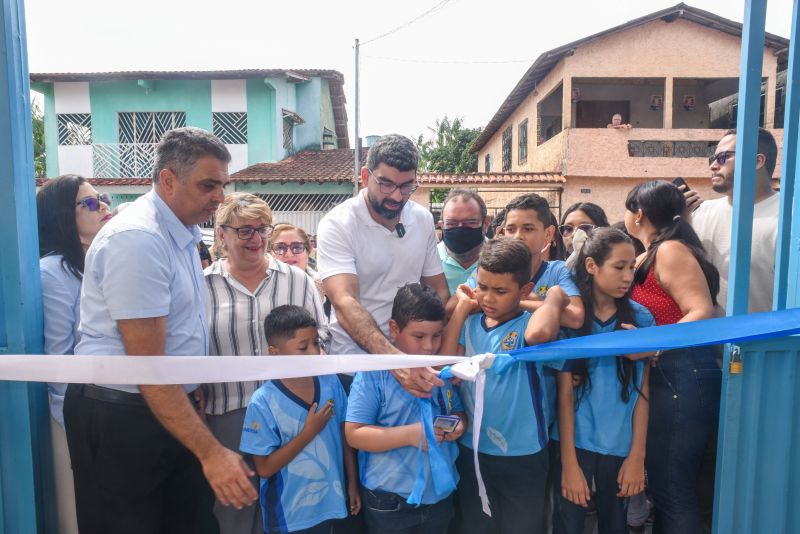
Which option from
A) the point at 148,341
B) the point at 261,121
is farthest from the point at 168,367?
the point at 261,121

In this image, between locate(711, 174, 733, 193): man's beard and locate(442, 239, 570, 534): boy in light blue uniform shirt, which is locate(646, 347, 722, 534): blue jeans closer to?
locate(442, 239, 570, 534): boy in light blue uniform shirt

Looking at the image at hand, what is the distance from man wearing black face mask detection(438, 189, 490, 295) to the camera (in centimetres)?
298

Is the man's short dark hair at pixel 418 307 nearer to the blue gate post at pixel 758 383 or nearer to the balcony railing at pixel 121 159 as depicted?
the blue gate post at pixel 758 383

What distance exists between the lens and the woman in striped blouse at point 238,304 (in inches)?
97.0

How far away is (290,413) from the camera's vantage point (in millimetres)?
2188

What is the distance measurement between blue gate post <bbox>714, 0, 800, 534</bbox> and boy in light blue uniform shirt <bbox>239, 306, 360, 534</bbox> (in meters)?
1.57

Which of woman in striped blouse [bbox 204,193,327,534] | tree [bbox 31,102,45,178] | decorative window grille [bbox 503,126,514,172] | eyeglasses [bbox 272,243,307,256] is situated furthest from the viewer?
tree [bbox 31,102,45,178]

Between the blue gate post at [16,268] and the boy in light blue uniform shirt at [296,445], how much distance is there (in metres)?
0.81

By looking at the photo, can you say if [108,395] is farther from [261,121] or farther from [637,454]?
[261,121]

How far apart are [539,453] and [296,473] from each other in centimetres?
104

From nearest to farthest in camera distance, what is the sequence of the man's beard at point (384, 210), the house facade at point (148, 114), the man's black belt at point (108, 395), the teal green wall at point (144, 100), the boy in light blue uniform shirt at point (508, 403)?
the man's black belt at point (108, 395) < the boy in light blue uniform shirt at point (508, 403) < the man's beard at point (384, 210) < the house facade at point (148, 114) < the teal green wall at point (144, 100)

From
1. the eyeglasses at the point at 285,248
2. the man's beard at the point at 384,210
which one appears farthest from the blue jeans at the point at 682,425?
→ the eyeglasses at the point at 285,248

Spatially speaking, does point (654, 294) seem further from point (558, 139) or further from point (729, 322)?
point (558, 139)

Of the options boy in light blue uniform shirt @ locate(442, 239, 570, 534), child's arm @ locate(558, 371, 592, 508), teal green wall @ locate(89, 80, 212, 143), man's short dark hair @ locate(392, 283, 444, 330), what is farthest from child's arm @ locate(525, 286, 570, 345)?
teal green wall @ locate(89, 80, 212, 143)
